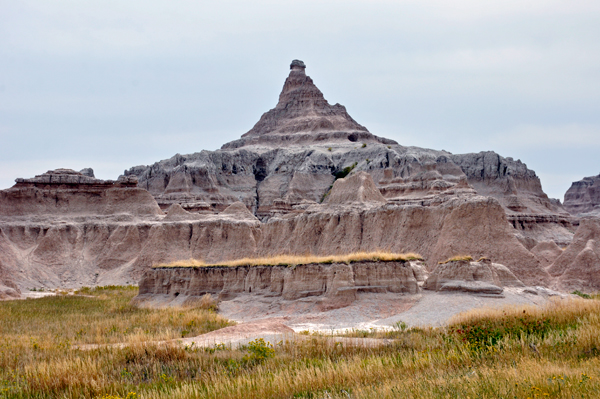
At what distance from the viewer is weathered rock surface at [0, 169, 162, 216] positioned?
60.9 metres

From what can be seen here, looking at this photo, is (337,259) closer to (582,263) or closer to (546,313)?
(546,313)

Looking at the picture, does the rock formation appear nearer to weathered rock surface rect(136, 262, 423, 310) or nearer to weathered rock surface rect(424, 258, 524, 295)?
weathered rock surface rect(424, 258, 524, 295)

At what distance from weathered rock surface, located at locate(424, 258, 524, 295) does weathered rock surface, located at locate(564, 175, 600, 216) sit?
12093cm

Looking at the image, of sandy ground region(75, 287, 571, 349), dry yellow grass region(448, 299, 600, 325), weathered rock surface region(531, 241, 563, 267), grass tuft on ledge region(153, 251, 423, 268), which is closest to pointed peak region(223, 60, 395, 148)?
weathered rock surface region(531, 241, 563, 267)

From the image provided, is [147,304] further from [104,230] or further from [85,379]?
[104,230]

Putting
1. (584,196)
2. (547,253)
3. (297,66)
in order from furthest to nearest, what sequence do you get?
(297,66)
(584,196)
(547,253)

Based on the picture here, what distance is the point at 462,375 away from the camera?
9922 mm

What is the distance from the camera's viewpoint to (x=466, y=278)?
2325 centimetres

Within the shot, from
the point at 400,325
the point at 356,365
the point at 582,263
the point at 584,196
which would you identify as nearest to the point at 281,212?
the point at 582,263

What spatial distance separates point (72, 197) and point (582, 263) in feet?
174

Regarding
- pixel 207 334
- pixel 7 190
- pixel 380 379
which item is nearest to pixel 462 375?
pixel 380 379

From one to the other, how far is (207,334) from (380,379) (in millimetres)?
9759

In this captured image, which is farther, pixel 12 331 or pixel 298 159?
pixel 298 159

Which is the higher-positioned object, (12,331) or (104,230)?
(104,230)
